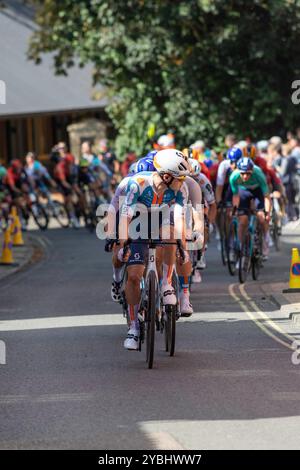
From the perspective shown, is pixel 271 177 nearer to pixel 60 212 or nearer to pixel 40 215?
pixel 40 215

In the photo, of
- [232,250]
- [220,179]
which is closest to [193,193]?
[220,179]

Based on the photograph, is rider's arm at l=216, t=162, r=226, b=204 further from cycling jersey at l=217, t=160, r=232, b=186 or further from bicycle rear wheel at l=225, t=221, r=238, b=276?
bicycle rear wheel at l=225, t=221, r=238, b=276

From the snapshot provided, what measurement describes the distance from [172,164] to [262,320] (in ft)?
13.4

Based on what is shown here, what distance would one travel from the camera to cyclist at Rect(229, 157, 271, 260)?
66.6ft

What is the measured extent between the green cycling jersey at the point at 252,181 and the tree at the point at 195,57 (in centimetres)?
1667

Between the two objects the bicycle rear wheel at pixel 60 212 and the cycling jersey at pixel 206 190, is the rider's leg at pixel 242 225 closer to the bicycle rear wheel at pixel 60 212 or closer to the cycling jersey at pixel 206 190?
the cycling jersey at pixel 206 190

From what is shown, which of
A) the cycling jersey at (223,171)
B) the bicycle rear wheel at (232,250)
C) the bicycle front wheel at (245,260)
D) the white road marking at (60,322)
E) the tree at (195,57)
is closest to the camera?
the white road marking at (60,322)

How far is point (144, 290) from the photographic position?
12.7 m

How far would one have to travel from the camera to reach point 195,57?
130 ft

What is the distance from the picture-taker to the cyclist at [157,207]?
12.7 meters

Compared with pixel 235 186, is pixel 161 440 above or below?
below

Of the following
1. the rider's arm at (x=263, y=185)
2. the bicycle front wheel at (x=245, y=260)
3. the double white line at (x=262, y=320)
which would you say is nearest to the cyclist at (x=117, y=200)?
the double white line at (x=262, y=320)

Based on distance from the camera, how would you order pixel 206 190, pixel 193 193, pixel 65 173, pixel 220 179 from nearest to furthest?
pixel 193 193 < pixel 206 190 < pixel 220 179 < pixel 65 173
